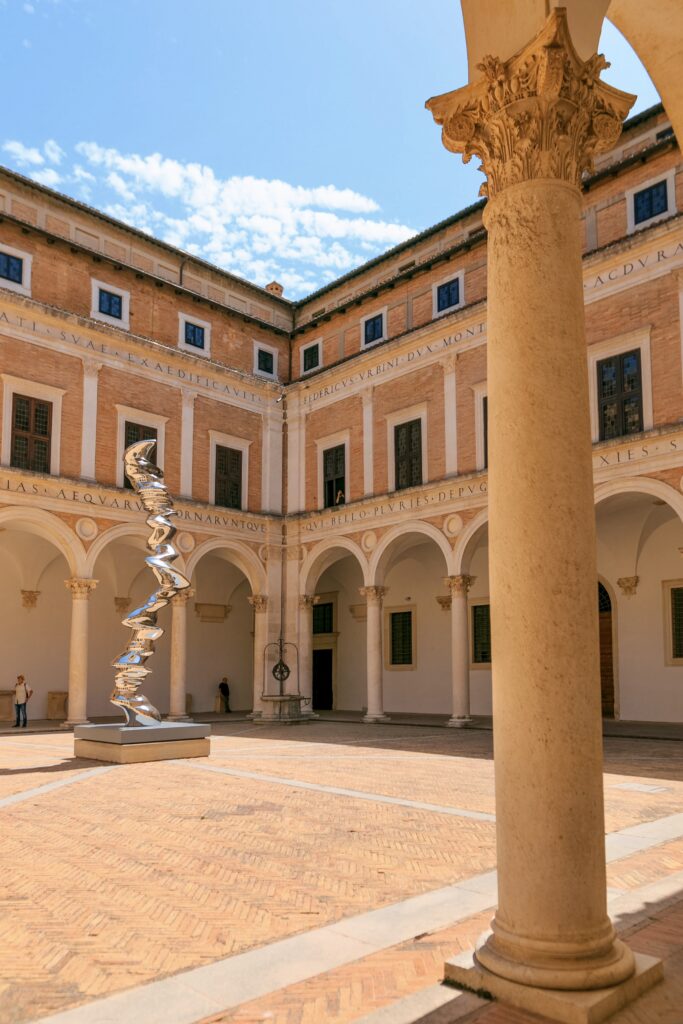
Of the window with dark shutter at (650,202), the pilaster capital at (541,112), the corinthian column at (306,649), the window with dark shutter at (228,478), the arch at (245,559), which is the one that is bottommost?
the corinthian column at (306,649)

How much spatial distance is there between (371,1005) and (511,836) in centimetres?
100

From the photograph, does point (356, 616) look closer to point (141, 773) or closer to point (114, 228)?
point (114, 228)

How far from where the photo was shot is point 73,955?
475cm

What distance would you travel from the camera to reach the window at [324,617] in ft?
103

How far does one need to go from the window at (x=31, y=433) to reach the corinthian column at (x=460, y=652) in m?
10.8

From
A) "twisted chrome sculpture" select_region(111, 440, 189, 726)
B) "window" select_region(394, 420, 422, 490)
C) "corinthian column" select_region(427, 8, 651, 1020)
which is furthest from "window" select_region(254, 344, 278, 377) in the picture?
"corinthian column" select_region(427, 8, 651, 1020)

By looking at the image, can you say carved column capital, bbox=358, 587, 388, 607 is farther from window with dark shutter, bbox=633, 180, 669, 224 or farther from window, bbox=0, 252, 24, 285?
window, bbox=0, 252, 24, 285

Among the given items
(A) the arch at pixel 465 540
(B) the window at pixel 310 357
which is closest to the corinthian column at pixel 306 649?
(A) the arch at pixel 465 540

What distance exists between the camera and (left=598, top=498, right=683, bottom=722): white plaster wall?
21.9 m

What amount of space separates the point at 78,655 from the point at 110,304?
9.81 metres

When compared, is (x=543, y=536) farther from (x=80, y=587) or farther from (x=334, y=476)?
(x=334, y=476)

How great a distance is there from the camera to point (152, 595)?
14711mm

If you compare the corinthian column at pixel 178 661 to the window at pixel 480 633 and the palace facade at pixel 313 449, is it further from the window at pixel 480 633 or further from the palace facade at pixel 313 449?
the window at pixel 480 633

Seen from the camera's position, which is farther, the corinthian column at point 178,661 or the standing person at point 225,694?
the standing person at point 225,694
